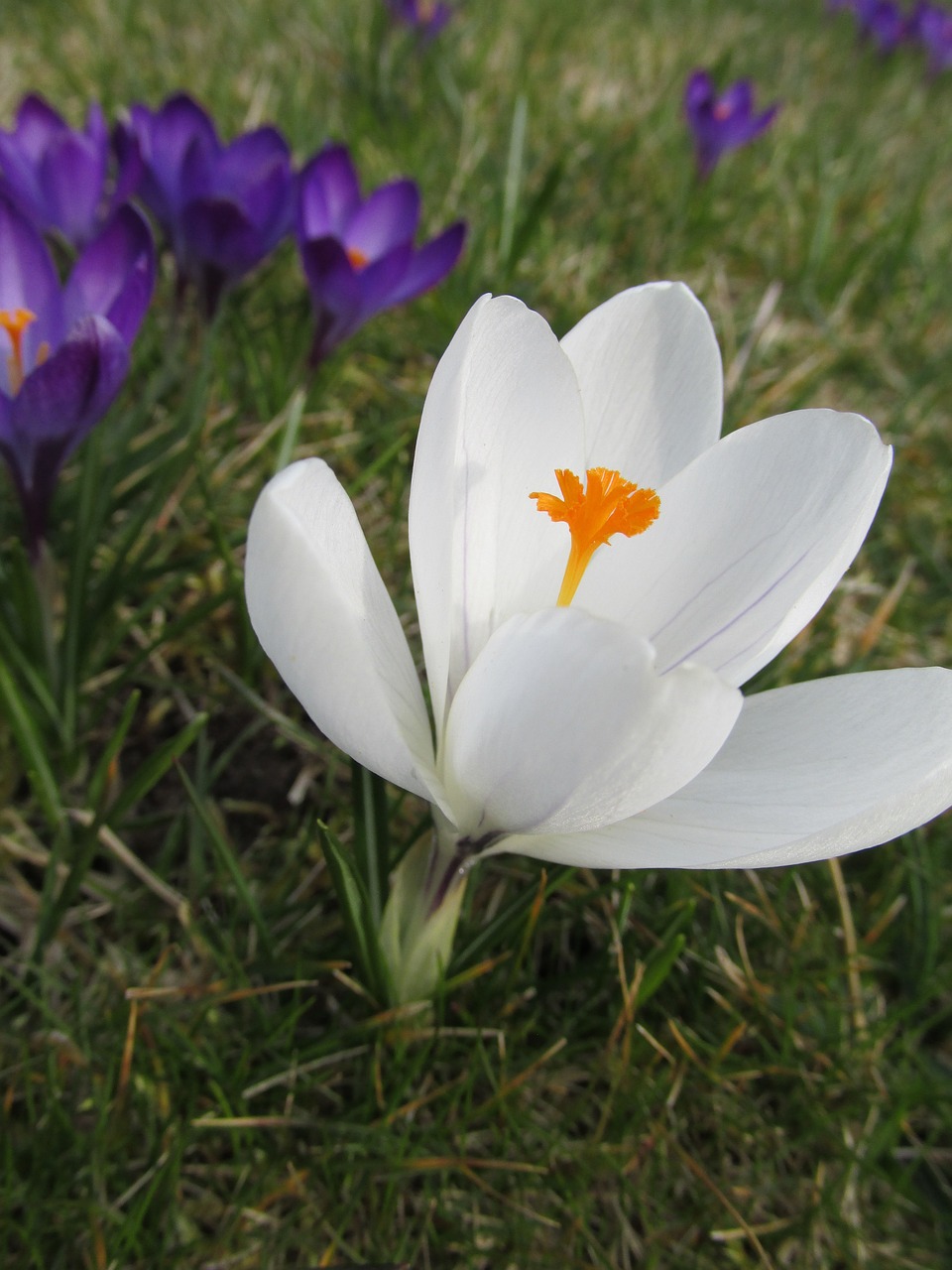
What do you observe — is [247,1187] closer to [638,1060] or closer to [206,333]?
[638,1060]

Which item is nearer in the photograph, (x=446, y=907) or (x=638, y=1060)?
(x=446, y=907)

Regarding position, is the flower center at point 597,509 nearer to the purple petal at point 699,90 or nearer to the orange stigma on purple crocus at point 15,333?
the orange stigma on purple crocus at point 15,333

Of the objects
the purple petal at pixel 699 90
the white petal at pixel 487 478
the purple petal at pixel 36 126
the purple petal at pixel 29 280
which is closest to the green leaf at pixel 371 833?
the white petal at pixel 487 478

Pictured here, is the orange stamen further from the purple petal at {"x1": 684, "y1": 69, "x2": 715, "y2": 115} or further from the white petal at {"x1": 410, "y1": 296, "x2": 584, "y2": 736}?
the purple petal at {"x1": 684, "y1": 69, "x2": 715, "y2": 115}

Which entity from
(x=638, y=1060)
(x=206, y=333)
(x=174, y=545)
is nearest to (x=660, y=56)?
(x=206, y=333)

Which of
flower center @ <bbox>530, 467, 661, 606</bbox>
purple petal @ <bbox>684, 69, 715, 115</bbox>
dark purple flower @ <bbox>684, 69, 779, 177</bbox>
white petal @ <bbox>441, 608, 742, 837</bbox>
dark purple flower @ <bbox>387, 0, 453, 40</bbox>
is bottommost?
white petal @ <bbox>441, 608, 742, 837</bbox>

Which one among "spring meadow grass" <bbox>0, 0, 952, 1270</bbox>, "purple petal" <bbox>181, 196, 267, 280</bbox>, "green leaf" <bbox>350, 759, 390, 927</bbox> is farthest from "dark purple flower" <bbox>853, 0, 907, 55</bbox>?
"green leaf" <bbox>350, 759, 390, 927</bbox>
